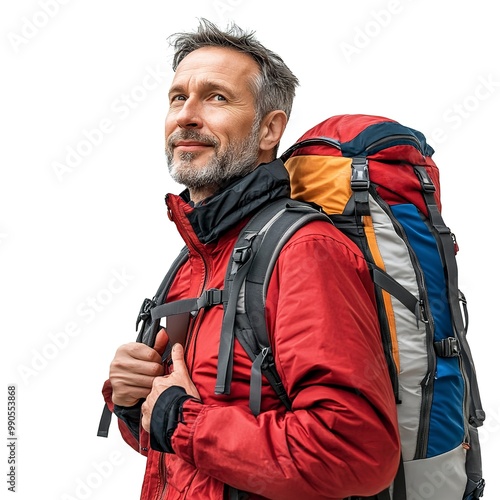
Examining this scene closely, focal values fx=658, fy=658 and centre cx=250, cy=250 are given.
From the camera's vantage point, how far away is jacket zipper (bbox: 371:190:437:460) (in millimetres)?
2516

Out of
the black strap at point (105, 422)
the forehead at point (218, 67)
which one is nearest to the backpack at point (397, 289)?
the forehead at point (218, 67)

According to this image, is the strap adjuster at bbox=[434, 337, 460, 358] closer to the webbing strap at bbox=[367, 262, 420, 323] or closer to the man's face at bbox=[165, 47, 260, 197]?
the webbing strap at bbox=[367, 262, 420, 323]

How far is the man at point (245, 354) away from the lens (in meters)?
2.24

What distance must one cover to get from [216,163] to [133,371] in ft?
3.24

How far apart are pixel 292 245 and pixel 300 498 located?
0.90 m

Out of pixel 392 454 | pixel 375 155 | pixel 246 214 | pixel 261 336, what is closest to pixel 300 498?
pixel 392 454

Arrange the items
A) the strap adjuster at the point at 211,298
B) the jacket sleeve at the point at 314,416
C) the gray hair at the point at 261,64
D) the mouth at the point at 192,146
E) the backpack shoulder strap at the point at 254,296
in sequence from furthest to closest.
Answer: the gray hair at the point at 261,64 → the mouth at the point at 192,146 → the strap adjuster at the point at 211,298 → the backpack shoulder strap at the point at 254,296 → the jacket sleeve at the point at 314,416

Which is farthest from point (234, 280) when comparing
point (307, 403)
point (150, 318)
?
point (150, 318)

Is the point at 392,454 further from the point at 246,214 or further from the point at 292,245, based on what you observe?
the point at 246,214

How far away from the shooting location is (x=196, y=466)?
→ 93.0 inches

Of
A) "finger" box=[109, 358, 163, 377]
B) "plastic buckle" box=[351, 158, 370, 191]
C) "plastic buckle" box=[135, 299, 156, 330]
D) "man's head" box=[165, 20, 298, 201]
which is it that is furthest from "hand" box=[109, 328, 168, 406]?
"plastic buckle" box=[351, 158, 370, 191]

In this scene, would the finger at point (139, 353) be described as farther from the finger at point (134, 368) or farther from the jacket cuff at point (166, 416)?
the jacket cuff at point (166, 416)

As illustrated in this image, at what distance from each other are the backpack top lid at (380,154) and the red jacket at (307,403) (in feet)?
1.05

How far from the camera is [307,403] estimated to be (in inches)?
88.5
